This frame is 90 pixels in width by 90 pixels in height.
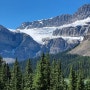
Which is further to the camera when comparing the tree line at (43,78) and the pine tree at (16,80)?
the pine tree at (16,80)

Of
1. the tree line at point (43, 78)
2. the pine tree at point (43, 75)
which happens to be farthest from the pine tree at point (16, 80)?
→ the pine tree at point (43, 75)

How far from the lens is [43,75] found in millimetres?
59562

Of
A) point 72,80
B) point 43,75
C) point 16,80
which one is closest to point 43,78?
point 43,75

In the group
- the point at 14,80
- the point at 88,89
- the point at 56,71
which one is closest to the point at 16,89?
the point at 14,80

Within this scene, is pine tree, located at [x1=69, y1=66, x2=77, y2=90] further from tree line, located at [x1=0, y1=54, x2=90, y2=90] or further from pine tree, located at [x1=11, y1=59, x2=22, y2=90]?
pine tree, located at [x1=11, y1=59, x2=22, y2=90]

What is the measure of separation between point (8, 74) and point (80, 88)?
2775cm

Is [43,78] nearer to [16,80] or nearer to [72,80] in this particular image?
[72,80]

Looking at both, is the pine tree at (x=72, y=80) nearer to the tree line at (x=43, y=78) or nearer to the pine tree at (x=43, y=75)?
the tree line at (x=43, y=78)

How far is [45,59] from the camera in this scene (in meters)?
60.6

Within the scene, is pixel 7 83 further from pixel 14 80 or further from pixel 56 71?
pixel 56 71

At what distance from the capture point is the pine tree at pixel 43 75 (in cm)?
5875

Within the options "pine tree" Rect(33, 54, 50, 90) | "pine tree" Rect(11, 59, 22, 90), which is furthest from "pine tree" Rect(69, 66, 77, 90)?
"pine tree" Rect(11, 59, 22, 90)

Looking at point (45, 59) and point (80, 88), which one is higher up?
point (45, 59)

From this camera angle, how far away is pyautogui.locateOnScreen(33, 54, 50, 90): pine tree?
193 ft
